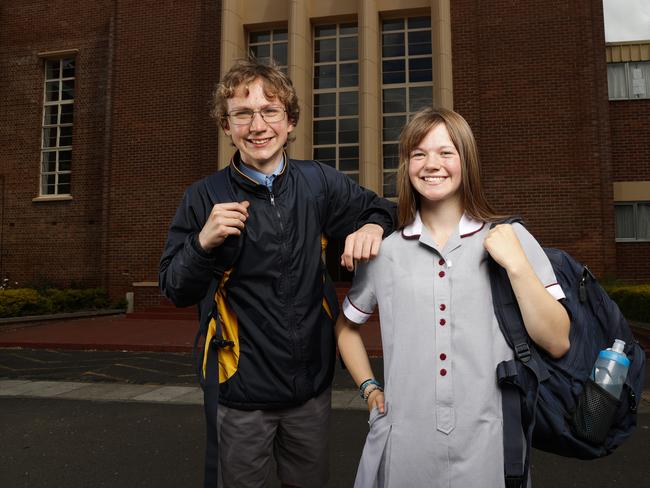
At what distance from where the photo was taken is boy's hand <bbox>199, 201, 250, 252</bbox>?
5.67ft

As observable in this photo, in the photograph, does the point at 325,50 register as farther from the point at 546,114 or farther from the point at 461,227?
the point at 461,227

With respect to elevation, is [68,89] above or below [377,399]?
above

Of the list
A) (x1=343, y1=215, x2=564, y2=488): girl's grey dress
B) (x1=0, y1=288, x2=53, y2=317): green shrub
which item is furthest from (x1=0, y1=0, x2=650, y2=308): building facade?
(x1=343, y1=215, x2=564, y2=488): girl's grey dress

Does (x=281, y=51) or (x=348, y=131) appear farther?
(x=281, y=51)

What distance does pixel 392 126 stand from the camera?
48.9 ft

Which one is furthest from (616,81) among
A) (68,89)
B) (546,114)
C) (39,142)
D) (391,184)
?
(39,142)

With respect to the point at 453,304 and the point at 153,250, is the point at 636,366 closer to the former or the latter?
the point at 453,304

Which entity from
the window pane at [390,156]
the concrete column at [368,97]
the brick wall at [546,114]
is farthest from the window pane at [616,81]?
the concrete column at [368,97]

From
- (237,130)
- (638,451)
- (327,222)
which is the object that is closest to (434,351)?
(327,222)

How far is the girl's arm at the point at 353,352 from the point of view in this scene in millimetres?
1843

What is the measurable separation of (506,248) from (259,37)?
49.9 feet

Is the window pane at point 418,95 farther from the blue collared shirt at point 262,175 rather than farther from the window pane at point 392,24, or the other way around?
the blue collared shirt at point 262,175

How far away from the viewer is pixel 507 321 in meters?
1.57

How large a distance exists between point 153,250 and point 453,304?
1448cm
